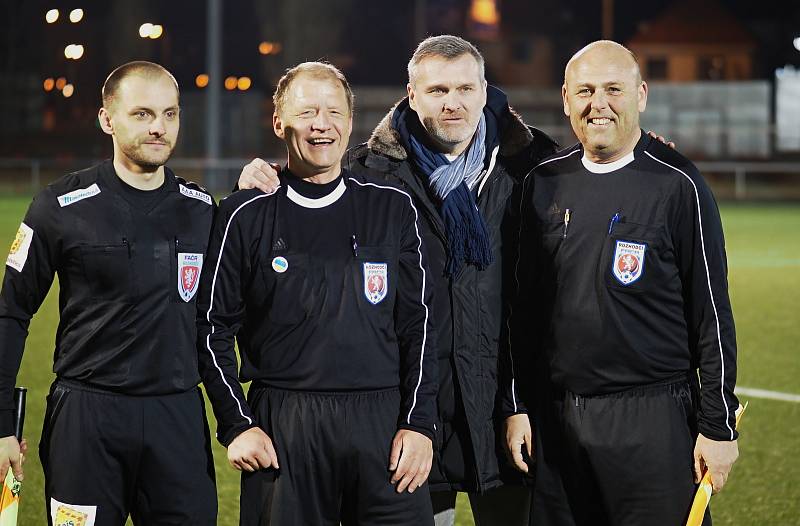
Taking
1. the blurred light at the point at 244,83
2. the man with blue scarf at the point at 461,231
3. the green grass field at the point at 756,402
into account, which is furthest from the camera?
the blurred light at the point at 244,83

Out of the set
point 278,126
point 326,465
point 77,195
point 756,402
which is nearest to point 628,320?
point 326,465

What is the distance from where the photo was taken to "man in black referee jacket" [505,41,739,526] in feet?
10.6

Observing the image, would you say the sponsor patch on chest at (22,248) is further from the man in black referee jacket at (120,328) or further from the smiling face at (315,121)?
the smiling face at (315,121)

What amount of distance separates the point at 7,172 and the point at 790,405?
86.8 ft

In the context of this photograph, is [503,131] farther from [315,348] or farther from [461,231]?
[315,348]

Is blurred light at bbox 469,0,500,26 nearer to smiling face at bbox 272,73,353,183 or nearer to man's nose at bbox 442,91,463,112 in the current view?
man's nose at bbox 442,91,463,112

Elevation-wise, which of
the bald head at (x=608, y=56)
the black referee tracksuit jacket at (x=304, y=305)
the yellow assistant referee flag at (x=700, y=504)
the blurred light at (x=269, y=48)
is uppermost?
the blurred light at (x=269, y=48)

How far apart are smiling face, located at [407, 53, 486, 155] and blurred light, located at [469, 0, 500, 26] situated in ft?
128

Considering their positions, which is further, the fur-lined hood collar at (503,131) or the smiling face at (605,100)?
the fur-lined hood collar at (503,131)

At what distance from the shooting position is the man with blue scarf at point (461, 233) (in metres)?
3.53

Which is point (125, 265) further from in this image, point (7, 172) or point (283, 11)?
point (283, 11)

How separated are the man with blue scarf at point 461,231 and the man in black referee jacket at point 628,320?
0.69 feet

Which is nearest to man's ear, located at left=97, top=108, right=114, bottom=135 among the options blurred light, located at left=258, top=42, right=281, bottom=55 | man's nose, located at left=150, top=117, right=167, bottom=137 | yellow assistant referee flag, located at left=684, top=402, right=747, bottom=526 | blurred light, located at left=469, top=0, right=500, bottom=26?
man's nose, located at left=150, top=117, right=167, bottom=137

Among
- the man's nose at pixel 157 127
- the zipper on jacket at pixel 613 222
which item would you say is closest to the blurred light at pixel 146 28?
the man's nose at pixel 157 127
